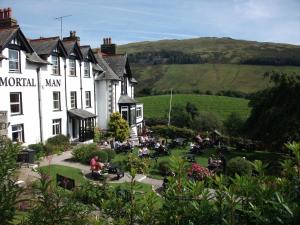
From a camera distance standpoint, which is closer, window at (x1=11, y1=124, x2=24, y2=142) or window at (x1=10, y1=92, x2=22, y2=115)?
window at (x1=10, y1=92, x2=22, y2=115)

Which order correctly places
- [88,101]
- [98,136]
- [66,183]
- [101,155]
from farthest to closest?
[88,101] < [98,136] < [101,155] < [66,183]

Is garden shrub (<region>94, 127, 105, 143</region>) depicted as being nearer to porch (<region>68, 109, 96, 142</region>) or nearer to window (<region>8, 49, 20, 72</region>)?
porch (<region>68, 109, 96, 142</region>)

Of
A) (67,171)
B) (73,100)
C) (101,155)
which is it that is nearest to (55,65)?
(73,100)

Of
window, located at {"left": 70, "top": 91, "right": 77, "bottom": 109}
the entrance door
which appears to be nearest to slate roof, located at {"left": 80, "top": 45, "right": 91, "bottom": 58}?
window, located at {"left": 70, "top": 91, "right": 77, "bottom": 109}

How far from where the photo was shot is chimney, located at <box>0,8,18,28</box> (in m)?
26.9

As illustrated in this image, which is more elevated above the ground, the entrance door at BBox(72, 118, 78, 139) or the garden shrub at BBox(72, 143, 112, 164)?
the entrance door at BBox(72, 118, 78, 139)

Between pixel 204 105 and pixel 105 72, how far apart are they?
5023 centimetres

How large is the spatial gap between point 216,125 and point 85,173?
129ft

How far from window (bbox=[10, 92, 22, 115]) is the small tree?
1138cm

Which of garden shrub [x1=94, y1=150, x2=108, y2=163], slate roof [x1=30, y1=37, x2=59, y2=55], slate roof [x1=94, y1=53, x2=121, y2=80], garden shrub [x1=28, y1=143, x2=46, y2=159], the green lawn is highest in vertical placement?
slate roof [x1=30, y1=37, x2=59, y2=55]

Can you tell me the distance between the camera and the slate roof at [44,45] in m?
28.7

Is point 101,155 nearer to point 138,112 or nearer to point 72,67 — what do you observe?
point 72,67

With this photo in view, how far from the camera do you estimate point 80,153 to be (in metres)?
25.6

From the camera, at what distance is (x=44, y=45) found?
1168 inches
